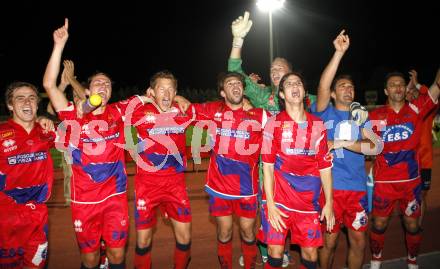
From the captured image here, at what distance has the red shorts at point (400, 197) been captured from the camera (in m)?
5.25

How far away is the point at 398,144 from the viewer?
5289mm

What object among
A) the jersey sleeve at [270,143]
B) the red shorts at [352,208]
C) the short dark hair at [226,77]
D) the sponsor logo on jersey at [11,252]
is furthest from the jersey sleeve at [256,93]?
the sponsor logo on jersey at [11,252]

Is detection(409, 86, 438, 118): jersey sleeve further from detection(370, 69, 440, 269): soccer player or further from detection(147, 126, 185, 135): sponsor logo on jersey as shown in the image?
detection(147, 126, 185, 135): sponsor logo on jersey

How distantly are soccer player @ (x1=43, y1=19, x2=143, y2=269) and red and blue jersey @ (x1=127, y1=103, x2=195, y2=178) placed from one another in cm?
45

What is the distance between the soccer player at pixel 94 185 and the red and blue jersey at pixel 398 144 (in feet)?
11.4

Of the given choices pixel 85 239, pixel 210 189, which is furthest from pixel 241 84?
pixel 85 239

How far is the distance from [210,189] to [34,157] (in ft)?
7.33

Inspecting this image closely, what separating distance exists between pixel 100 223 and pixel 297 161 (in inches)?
95.7

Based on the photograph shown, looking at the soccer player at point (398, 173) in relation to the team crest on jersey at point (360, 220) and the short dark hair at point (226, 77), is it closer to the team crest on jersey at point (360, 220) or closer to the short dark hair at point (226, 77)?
the team crest on jersey at point (360, 220)

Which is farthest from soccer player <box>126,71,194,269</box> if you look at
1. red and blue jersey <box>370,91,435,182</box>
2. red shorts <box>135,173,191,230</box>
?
red and blue jersey <box>370,91,435,182</box>

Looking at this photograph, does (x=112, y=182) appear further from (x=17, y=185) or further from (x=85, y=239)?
(x=17, y=185)

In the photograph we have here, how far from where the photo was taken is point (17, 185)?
439cm

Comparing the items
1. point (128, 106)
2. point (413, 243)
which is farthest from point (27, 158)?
point (413, 243)

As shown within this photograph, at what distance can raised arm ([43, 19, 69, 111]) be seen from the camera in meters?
4.27
